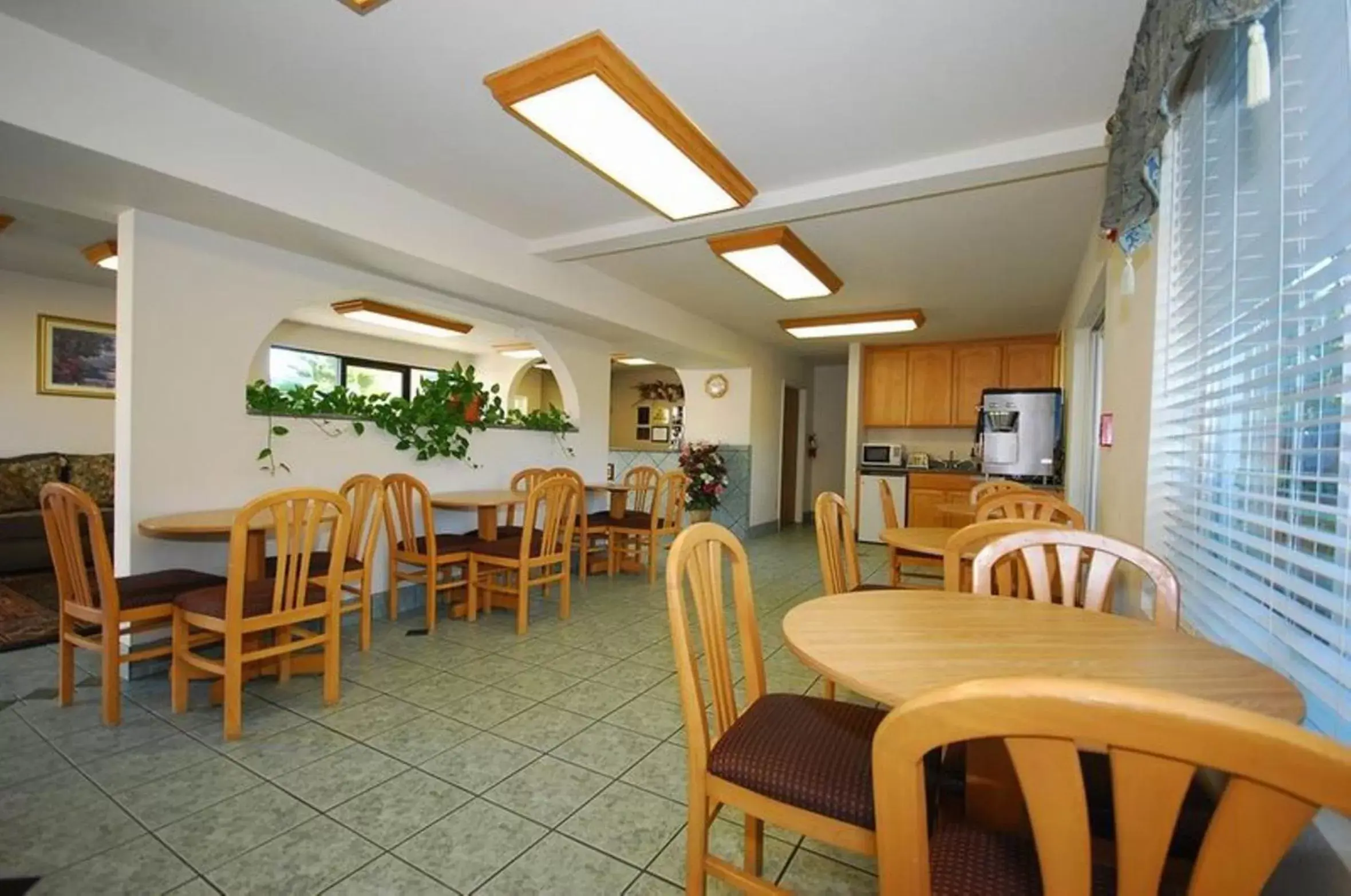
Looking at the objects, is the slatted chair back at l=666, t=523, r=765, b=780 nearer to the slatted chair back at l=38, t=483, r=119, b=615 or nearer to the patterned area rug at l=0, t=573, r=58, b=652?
the slatted chair back at l=38, t=483, r=119, b=615

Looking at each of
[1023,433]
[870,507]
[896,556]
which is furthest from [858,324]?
[896,556]

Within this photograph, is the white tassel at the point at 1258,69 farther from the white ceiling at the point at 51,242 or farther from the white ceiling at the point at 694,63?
the white ceiling at the point at 51,242

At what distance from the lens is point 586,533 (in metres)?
4.62

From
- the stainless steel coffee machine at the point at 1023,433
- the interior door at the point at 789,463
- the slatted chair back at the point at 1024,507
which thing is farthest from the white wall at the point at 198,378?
the interior door at the point at 789,463

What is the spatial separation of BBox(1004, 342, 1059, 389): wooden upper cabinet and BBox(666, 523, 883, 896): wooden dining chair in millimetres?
5746

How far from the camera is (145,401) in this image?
8.84 ft

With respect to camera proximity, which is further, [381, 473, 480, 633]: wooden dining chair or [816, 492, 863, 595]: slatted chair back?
[381, 473, 480, 633]: wooden dining chair

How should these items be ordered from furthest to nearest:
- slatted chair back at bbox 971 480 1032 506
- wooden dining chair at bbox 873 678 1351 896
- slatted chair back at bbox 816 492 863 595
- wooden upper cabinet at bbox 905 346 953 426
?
wooden upper cabinet at bbox 905 346 953 426, slatted chair back at bbox 971 480 1032 506, slatted chair back at bbox 816 492 863 595, wooden dining chair at bbox 873 678 1351 896

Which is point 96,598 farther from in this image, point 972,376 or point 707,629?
point 972,376

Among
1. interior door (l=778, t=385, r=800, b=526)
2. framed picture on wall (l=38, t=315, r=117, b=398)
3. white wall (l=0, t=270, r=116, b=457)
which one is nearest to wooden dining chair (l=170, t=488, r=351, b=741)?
white wall (l=0, t=270, r=116, b=457)

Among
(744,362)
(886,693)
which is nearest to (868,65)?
(886,693)

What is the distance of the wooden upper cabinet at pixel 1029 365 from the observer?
6.14m

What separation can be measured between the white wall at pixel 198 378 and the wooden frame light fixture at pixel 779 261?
219 cm

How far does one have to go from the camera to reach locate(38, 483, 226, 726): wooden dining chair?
2137 mm
